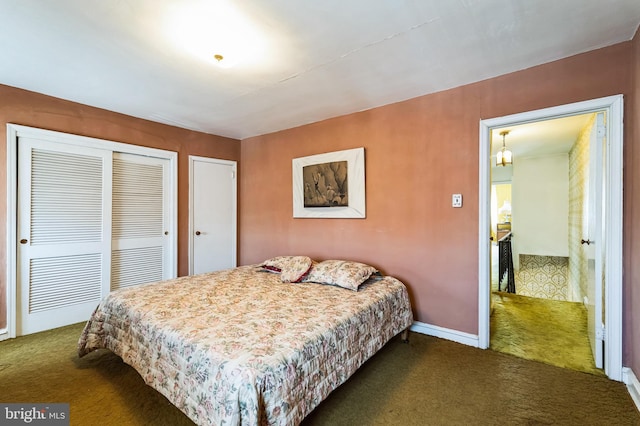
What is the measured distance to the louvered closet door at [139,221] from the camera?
3.24 m

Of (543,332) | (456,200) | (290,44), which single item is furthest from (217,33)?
(543,332)

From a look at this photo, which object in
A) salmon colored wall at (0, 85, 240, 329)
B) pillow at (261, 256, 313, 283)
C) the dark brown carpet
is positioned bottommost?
the dark brown carpet

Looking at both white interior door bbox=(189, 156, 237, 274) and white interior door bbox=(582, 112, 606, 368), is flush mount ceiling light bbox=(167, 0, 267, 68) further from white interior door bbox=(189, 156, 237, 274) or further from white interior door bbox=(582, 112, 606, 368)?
white interior door bbox=(582, 112, 606, 368)

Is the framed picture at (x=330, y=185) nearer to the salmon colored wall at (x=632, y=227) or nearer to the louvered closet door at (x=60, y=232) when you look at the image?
the salmon colored wall at (x=632, y=227)

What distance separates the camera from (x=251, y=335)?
4.90ft

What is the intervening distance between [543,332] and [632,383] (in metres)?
0.94

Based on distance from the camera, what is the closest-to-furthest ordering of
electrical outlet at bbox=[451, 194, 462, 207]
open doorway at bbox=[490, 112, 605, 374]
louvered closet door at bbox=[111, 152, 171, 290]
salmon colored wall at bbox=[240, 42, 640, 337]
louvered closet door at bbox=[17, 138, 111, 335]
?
salmon colored wall at bbox=[240, 42, 640, 337], open doorway at bbox=[490, 112, 605, 374], electrical outlet at bbox=[451, 194, 462, 207], louvered closet door at bbox=[17, 138, 111, 335], louvered closet door at bbox=[111, 152, 171, 290]

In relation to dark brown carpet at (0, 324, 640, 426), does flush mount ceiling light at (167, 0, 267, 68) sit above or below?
above

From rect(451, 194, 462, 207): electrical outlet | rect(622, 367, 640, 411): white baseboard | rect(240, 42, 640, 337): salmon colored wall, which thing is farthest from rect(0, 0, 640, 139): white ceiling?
rect(622, 367, 640, 411): white baseboard

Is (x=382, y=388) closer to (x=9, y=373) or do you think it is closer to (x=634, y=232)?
(x=634, y=232)

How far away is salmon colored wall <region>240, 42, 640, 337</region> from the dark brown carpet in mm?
517

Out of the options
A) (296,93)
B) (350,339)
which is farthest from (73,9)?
(350,339)

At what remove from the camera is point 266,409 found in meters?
1.19

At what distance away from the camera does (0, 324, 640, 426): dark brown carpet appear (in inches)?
62.3
